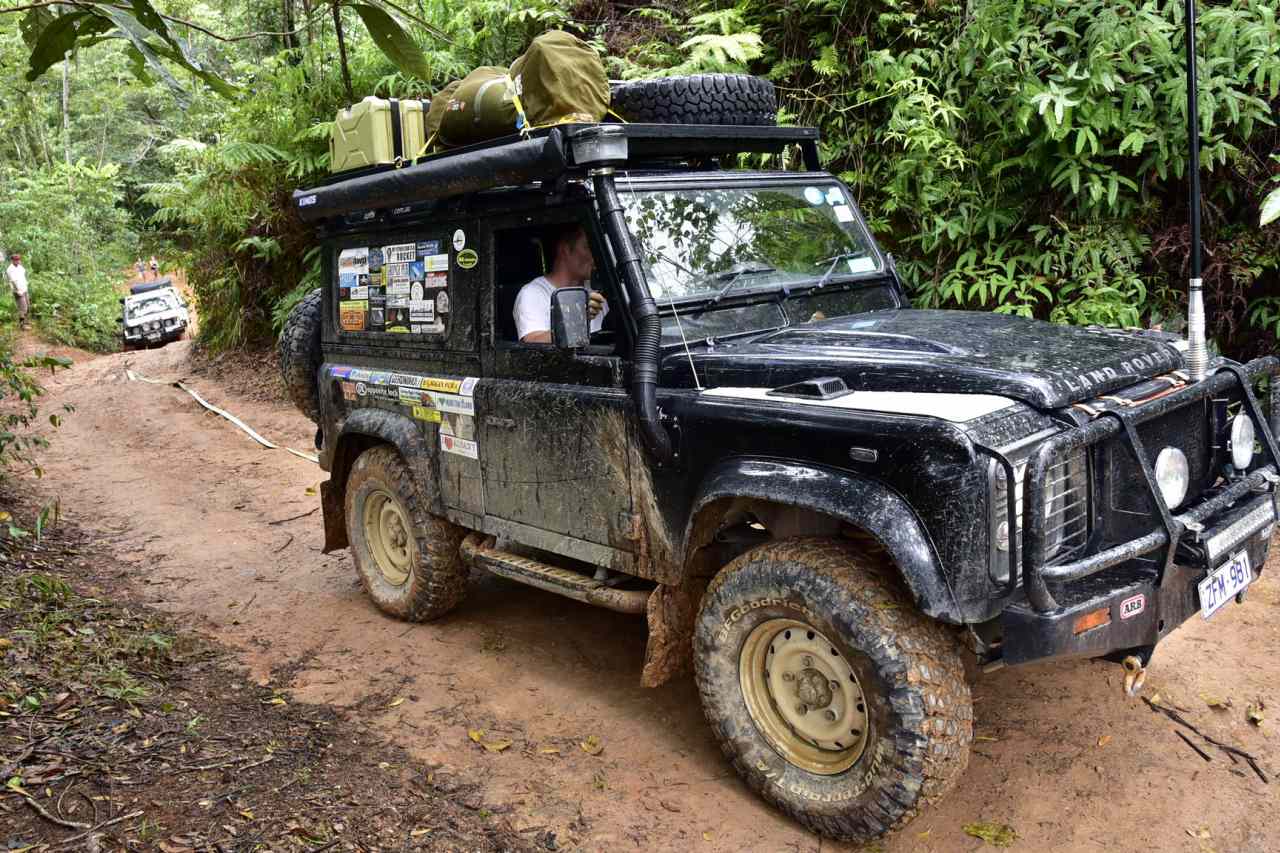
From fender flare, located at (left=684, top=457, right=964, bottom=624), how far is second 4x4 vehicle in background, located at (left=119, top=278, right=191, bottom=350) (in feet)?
70.6

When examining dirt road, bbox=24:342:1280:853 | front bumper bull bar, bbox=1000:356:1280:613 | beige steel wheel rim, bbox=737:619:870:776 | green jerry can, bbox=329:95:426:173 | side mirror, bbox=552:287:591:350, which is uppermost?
green jerry can, bbox=329:95:426:173

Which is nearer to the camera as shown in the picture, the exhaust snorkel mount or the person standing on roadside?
the exhaust snorkel mount

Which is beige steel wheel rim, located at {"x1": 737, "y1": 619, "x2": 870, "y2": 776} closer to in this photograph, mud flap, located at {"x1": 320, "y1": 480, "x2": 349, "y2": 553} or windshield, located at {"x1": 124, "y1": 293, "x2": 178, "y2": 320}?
mud flap, located at {"x1": 320, "y1": 480, "x2": 349, "y2": 553}

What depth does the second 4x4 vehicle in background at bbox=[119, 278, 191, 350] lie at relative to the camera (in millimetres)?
21859

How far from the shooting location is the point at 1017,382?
307 centimetres

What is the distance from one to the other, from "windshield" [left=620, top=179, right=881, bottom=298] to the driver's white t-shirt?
0.63 meters

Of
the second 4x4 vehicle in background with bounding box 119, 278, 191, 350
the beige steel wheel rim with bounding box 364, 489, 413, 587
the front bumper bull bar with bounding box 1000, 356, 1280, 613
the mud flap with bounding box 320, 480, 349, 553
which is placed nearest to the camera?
the front bumper bull bar with bounding box 1000, 356, 1280, 613

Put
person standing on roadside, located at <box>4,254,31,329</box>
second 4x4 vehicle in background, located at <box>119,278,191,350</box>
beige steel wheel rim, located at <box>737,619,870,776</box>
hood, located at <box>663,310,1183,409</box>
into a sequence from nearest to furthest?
hood, located at <box>663,310,1183,409</box>, beige steel wheel rim, located at <box>737,619,870,776</box>, person standing on roadside, located at <box>4,254,31,329</box>, second 4x4 vehicle in background, located at <box>119,278,191,350</box>

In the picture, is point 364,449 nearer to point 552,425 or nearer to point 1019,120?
point 552,425

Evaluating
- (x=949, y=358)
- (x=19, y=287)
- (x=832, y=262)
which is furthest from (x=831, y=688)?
(x=19, y=287)

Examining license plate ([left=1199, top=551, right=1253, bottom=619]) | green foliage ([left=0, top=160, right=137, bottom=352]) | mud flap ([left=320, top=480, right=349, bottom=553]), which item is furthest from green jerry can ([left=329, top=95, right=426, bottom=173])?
green foliage ([left=0, top=160, right=137, bottom=352])

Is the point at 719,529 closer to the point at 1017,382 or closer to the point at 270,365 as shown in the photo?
the point at 1017,382

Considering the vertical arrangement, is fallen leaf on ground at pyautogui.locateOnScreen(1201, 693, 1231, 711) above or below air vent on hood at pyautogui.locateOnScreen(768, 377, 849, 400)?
below

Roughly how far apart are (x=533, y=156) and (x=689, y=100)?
0.88 metres
